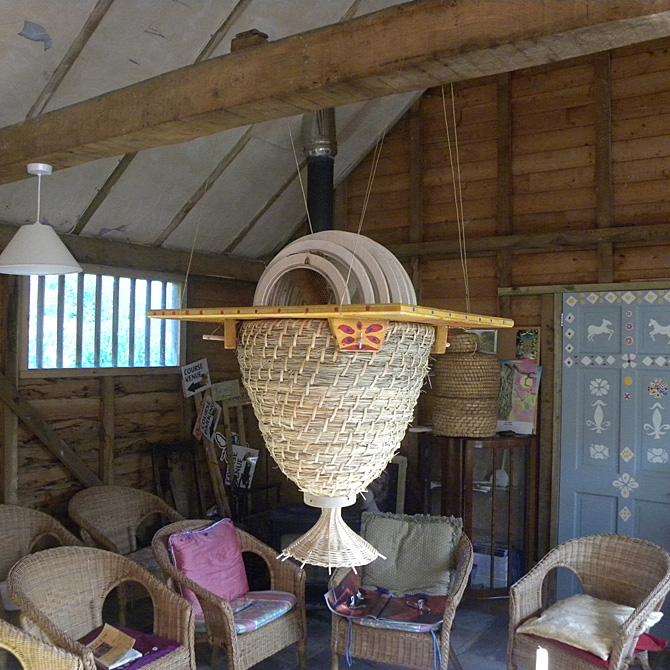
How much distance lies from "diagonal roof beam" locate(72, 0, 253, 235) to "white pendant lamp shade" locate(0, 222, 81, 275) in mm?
961

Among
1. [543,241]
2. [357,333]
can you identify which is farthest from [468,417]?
[357,333]

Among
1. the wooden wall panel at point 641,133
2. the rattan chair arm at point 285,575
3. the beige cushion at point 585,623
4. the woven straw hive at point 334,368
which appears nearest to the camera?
the woven straw hive at point 334,368

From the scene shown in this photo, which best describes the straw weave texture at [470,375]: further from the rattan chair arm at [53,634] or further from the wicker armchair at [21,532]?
the rattan chair arm at [53,634]

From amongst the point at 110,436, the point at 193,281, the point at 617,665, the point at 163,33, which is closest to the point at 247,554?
the point at 110,436

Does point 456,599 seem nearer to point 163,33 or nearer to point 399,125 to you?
point 163,33

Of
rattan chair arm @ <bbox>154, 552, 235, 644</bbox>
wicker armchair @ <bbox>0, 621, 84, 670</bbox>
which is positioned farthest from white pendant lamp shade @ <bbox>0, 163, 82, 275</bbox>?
rattan chair arm @ <bbox>154, 552, 235, 644</bbox>

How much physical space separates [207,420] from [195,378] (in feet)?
1.05

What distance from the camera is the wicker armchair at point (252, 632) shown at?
10.4ft

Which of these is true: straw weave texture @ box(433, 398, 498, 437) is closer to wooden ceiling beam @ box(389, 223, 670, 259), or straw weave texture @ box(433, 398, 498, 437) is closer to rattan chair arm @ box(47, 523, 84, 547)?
wooden ceiling beam @ box(389, 223, 670, 259)

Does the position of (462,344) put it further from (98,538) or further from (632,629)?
(98,538)

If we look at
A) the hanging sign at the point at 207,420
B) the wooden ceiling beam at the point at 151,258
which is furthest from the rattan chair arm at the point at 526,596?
the wooden ceiling beam at the point at 151,258

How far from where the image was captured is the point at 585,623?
311cm

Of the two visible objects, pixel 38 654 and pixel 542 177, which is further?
pixel 542 177

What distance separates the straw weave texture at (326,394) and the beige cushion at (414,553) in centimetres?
234
